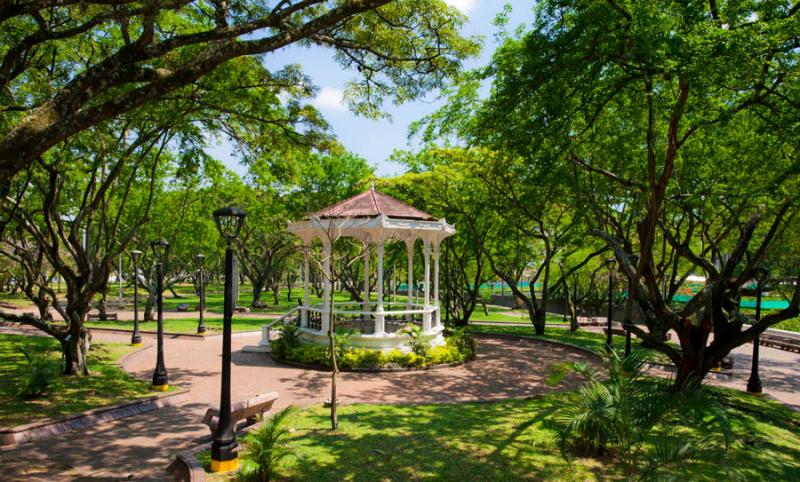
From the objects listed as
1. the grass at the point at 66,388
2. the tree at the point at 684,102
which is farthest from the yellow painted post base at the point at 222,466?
the tree at the point at 684,102

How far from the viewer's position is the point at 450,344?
16.5m

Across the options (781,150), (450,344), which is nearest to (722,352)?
(781,150)

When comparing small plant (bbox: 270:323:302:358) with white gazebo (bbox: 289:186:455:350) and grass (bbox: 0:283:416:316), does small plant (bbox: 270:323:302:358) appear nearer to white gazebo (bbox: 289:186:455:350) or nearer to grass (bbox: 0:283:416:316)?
white gazebo (bbox: 289:186:455:350)

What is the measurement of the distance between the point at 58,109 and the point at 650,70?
8815 millimetres

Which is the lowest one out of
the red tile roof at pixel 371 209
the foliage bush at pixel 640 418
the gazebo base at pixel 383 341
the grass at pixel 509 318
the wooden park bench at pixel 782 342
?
the grass at pixel 509 318

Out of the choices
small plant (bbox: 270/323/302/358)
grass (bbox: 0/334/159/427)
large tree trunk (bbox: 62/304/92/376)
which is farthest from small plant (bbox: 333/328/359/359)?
large tree trunk (bbox: 62/304/92/376)

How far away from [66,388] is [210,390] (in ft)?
10.7

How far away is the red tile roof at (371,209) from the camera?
52.7 feet

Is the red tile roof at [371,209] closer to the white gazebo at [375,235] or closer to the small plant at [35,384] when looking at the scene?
the white gazebo at [375,235]

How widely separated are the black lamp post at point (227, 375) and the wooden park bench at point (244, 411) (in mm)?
441

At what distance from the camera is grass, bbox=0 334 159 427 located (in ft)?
30.3

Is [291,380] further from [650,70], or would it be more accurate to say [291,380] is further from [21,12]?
[650,70]

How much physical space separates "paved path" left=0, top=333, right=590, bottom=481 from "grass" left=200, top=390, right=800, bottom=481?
46.6 inches

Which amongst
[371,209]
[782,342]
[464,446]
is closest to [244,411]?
[464,446]
